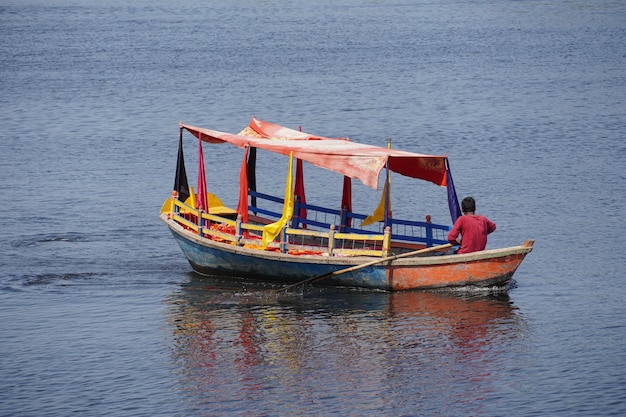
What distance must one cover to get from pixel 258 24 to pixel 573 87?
124 feet

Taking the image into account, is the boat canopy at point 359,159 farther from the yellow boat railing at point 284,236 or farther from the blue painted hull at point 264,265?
the blue painted hull at point 264,265

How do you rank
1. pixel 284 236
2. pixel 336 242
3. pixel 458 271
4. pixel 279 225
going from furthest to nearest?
pixel 336 242 < pixel 284 236 < pixel 279 225 < pixel 458 271

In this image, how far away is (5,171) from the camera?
118 feet

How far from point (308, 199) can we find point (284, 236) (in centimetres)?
925

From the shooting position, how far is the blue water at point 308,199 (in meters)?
17.7

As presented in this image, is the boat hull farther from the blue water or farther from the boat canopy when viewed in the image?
the boat canopy

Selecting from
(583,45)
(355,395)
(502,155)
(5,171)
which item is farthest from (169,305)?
(583,45)

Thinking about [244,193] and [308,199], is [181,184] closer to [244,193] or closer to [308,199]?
[244,193]

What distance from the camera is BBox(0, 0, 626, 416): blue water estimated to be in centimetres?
1770

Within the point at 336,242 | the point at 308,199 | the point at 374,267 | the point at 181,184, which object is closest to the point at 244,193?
the point at 336,242

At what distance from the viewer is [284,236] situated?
2247 cm

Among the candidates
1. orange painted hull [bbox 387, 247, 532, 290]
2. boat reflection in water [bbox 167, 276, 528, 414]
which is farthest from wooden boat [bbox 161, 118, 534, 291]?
boat reflection in water [bbox 167, 276, 528, 414]

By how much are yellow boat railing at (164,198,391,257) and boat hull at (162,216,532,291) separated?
25 centimetres

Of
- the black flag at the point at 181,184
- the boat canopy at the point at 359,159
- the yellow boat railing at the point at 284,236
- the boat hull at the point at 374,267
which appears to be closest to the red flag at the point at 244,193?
the yellow boat railing at the point at 284,236
